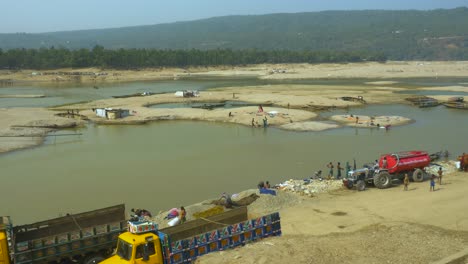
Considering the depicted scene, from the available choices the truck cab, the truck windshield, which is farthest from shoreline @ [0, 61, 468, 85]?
the truck windshield

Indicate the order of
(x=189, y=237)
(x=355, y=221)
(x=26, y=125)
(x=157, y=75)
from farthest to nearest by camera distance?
(x=157, y=75) < (x=26, y=125) < (x=355, y=221) < (x=189, y=237)

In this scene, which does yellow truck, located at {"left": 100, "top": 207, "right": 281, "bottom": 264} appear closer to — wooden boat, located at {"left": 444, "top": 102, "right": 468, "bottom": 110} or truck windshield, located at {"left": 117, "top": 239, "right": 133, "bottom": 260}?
truck windshield, located at {"left": 117, "top": 239, "right": 133, "bottom": 260}

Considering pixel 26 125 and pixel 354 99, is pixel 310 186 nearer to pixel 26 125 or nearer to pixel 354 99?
pixel 26 125

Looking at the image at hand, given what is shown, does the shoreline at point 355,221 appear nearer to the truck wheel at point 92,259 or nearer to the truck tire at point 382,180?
the truck tire at point 382,180

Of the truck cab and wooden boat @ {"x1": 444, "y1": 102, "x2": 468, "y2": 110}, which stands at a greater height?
the truck cab

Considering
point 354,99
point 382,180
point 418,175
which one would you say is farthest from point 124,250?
point 354,99

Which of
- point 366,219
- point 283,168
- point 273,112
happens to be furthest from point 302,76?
point 366,219
